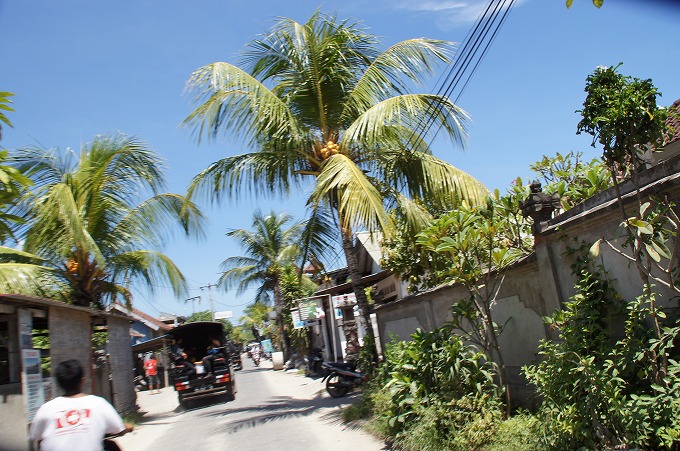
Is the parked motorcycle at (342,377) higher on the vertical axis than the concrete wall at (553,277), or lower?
lower

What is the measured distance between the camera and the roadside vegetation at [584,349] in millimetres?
4984

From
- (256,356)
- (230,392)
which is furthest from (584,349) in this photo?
(256,356)

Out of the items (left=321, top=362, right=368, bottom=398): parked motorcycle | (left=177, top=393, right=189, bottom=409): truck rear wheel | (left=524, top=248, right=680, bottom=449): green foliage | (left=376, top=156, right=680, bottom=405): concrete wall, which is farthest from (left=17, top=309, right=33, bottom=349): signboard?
(left=177, top=393, right=189, bottom=409): truck rear wheel

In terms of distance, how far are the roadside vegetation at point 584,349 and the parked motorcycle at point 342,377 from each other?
6.47m

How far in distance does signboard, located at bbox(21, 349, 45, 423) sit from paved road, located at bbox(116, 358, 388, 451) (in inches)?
89.1

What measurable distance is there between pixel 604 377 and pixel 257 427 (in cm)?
883

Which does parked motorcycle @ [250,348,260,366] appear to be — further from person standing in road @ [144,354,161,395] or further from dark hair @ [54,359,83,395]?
dark hair @ [54,359,83,395]

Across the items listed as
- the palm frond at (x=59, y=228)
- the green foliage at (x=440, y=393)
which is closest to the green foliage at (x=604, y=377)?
the green foliage at (x=440, y=393)

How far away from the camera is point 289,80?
42.9 feet

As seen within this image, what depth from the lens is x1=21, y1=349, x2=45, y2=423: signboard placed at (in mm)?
9773

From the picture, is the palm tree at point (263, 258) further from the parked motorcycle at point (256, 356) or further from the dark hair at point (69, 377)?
the dark hair at point (69, 377)

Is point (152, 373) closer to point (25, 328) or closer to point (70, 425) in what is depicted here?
point (25, 328)

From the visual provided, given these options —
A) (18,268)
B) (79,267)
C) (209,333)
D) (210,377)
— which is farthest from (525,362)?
(209,333)

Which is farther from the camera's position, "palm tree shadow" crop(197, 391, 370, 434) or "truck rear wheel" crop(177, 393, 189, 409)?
"truck rear wheel" crop(177, 393, 189, 409)
